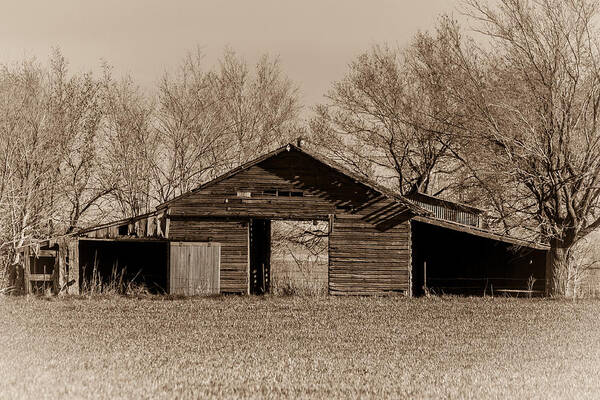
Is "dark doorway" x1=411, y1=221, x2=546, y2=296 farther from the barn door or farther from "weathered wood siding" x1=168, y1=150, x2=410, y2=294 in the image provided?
the barn door

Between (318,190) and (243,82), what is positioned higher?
(243,82)

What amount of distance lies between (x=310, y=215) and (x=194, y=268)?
4.43 meters

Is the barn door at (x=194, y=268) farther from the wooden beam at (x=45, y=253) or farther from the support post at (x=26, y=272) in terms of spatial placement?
the support post at (x=26, y=272)

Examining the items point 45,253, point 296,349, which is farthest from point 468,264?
point 296,349

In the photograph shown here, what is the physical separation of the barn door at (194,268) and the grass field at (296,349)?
2.14 m

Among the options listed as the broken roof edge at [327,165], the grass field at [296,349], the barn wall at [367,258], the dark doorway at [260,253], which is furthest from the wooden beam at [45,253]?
Answer: the barn wall at [367,258]

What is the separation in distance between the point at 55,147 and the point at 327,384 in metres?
31.8

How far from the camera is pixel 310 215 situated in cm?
3123

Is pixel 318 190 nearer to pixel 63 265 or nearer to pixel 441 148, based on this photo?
pixel 63 265

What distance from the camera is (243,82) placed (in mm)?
52844

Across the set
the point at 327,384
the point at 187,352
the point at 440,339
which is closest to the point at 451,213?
the point at 440,339

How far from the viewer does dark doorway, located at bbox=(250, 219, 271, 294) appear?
3456 cm

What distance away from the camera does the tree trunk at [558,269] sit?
31156 mm

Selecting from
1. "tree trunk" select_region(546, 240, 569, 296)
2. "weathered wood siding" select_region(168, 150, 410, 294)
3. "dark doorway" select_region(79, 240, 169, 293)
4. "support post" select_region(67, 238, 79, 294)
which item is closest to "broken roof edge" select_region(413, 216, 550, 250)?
"tree trunk" select_region(546, 240, 569, 296)
